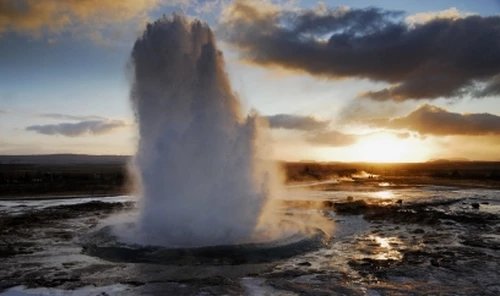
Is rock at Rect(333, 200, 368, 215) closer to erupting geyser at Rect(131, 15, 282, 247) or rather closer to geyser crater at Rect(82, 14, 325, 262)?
geyser crater at Rect(82, 14, 325, 262)

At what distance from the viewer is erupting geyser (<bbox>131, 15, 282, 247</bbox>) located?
50.5ft

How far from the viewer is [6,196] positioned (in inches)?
1359

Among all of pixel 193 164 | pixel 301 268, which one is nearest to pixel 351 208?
pixel 193 164

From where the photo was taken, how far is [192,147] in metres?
16.3

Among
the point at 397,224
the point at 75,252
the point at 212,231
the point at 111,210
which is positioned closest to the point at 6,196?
the point at 111,210

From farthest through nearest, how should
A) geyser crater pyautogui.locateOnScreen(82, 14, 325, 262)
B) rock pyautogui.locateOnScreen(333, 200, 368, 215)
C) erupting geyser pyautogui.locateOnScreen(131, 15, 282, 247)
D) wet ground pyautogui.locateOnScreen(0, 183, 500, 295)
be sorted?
1. rock pyautogui.locateOnScreen(333, 200, 368, 215)
2. erupting geyser pyautogui.locateOnScreen(131, 15, 282, 247)
3. geyser crater pyautogui.locateOnScreen(82, 14, 325, 262)
4. wet ground pyautogui.locateOnScreen(0, 183, 500, 295)

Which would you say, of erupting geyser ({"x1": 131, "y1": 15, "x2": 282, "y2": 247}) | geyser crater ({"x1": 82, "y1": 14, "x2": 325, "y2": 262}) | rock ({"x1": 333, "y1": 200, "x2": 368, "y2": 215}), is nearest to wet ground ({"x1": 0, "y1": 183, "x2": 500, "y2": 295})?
geyser crater ({"x1": 82, "y1": 14, "x2": 325, "y2": 262})

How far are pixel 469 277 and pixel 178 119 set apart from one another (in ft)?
39.4

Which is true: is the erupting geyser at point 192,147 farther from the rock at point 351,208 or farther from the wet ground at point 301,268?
the rock at point 351,208

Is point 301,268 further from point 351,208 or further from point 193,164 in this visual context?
point 351,208

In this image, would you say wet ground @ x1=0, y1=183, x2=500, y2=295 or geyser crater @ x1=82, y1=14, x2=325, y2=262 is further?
geyser crater @ x1=82, y1=14, x2=325, y2=262

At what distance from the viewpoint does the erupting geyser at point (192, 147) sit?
1538cm

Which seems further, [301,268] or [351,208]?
[351,208]

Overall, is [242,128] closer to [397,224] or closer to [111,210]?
[397,224]
